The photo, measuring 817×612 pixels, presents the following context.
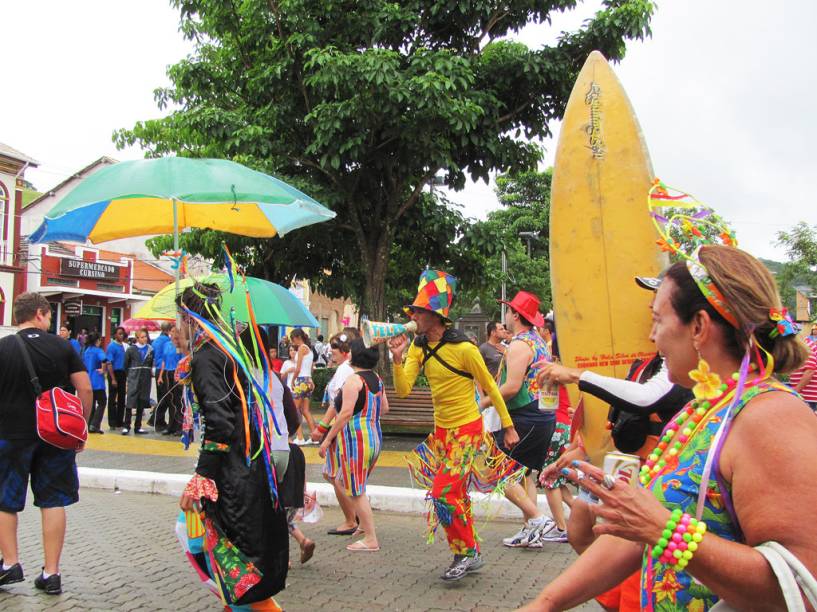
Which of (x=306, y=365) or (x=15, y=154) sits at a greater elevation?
(x=15, y=154)

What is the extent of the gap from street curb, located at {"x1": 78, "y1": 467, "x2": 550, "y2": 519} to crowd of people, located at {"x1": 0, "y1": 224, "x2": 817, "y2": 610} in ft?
2.14

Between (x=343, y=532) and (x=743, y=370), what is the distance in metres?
5.01

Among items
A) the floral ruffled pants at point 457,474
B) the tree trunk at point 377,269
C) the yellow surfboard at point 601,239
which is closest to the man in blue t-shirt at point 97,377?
the tree trunk at point 377,269

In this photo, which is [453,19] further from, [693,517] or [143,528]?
[693,517]

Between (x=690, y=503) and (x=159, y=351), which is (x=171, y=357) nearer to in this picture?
(x=159, y=351)

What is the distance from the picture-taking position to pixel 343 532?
605 centimetres

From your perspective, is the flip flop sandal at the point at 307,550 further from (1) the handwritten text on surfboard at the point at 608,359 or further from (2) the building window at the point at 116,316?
(2) the building window at the point at 116,316

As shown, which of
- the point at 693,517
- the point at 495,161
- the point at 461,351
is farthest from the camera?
the point at 495,161

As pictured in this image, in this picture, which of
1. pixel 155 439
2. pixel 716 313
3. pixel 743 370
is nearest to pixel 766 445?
pixel 743 370

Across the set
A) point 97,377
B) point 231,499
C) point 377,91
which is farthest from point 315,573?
point 97,377

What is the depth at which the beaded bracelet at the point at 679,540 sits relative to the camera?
143 cm

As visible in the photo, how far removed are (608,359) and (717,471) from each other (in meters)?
2.01

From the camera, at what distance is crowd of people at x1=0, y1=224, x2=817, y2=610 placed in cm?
145

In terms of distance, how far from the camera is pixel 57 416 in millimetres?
4406
